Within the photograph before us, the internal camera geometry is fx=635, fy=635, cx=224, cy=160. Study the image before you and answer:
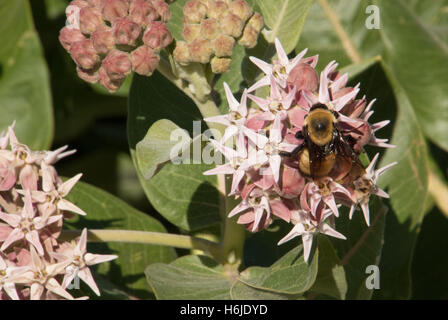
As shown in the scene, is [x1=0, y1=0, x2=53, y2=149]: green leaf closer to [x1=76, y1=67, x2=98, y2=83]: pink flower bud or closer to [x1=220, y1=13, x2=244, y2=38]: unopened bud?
[x1=76, y1=67, x2=98, y2=83]: pink flower bud

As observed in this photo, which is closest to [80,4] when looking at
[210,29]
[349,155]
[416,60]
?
[210,29]

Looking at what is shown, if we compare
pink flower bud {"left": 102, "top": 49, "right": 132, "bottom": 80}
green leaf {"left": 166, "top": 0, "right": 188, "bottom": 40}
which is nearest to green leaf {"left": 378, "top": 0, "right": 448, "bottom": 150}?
green leaf {"left": 166, "top": 0, "right": 188, "bottom": 40}

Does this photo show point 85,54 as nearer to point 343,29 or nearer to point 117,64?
point 117,64

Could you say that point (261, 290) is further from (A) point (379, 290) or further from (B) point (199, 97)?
(A) point (379, 290)

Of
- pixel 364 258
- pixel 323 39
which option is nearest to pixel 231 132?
pixel 364 258

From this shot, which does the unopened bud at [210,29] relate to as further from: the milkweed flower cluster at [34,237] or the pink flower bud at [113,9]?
the milkweed flower cluster at [34,237]
